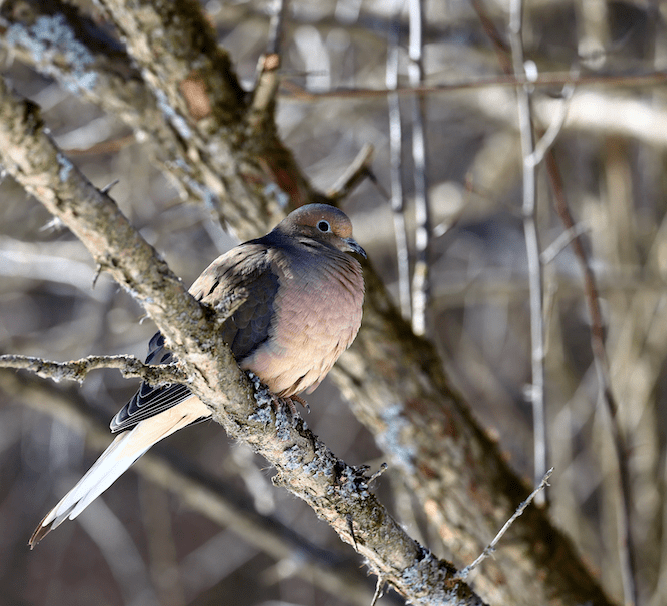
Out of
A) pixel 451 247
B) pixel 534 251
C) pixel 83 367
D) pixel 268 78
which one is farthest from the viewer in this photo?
pixel 451 247

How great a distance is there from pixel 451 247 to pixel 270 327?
450 centimetres

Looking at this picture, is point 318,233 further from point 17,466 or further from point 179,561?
point 17,466

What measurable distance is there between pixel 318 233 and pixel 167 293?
3.16 ft

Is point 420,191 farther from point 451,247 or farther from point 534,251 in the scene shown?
point 451,247

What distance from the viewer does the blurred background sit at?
12.9 ft

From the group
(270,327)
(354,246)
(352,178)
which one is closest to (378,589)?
(270,327)

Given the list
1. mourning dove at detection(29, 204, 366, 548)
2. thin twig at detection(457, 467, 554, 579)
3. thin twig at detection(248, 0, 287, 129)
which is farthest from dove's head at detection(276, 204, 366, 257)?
thin twig at detection(457, 467, 554, 579)

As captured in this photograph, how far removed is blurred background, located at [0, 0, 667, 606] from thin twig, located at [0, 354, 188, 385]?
61.7 inches

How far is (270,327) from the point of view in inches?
→ 68.6

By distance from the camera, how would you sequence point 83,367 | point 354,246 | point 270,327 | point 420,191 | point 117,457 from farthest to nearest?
point 420,191, point 354,246, point 117,457, point 270,327, point 83,367

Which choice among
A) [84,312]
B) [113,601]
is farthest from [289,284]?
[113,601]

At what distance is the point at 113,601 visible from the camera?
7480 millimetres

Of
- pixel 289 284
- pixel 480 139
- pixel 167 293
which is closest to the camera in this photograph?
pixel 167 293

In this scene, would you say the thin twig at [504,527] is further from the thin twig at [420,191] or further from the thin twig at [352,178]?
the thin twig at [352,178]
